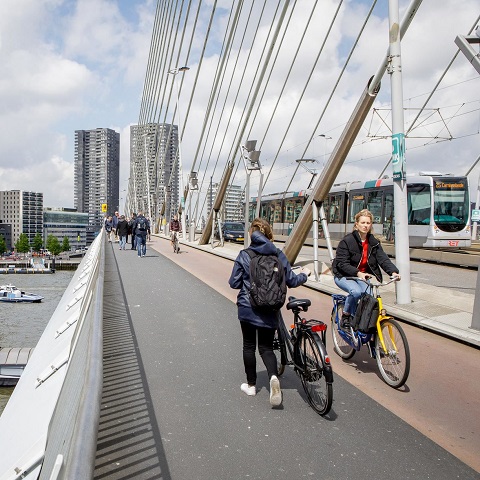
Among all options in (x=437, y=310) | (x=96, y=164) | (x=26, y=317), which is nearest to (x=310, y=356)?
(x=437, y=310)

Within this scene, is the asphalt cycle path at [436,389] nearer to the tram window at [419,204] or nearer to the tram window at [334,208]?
the tram window at [419,204]

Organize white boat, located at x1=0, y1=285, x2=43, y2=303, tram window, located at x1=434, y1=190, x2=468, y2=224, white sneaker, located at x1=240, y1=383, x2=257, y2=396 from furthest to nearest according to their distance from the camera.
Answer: white boat, located at x1=0, y1=285, x2=43, y2=303, tram window, located at x1=434, y1=190, x2=468, y2=224, white sneaker, located at x1=240, y1=383, x2=257, y2=396

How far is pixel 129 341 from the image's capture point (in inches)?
249

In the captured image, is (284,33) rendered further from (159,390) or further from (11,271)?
(11,271)

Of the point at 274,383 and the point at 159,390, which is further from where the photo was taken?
the point at 159,390

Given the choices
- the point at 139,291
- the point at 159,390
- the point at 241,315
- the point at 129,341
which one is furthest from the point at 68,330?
the point at 139,291

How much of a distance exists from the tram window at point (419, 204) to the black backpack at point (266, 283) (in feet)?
52.8

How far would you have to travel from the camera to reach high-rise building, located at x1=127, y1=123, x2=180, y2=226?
44656 mm

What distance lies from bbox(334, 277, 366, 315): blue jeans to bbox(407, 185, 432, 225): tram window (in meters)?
14.7

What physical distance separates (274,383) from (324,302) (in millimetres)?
5621

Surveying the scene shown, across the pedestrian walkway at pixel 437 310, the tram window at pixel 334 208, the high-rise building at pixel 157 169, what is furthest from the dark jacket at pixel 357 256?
the high-rise building at pixel 157 169

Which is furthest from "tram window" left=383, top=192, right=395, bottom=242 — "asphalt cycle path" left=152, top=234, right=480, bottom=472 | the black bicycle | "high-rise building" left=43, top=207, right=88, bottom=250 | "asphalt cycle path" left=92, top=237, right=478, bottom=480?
"high-rise building" left=43, top=207, right=88, bottom=250

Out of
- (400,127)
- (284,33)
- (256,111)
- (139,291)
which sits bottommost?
(139,291)

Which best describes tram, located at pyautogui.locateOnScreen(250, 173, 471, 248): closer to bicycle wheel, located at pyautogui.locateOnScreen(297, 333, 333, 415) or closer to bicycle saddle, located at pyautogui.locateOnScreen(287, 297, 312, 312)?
bicycle saddle, located at pyautogui.locateOnScreen(287, 297, 312, 312)
